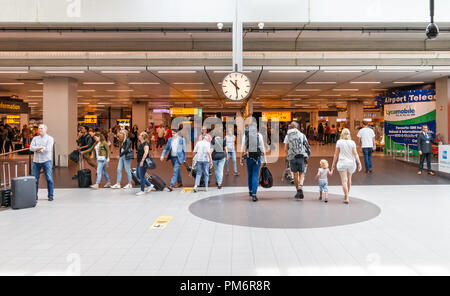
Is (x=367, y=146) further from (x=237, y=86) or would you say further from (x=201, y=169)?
(x=201, y=169)

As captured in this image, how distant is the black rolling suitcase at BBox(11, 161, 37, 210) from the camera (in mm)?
7512

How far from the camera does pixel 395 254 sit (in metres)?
4.49

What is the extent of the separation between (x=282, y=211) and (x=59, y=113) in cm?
1232

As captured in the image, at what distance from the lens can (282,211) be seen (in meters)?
7.03

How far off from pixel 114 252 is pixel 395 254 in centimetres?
366

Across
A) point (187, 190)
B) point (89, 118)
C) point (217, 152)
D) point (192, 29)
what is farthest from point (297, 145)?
point (89, 118)

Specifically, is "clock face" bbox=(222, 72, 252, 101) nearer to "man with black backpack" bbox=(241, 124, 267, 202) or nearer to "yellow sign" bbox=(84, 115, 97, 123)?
"man with black backpack" bbox=(241, 124, 267, 202)

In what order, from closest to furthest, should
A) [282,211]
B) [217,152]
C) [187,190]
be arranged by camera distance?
[282,211] → [187,190] → [217,152]

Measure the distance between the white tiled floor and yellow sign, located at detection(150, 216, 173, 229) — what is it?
117mm

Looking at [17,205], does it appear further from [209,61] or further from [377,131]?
[377,131]

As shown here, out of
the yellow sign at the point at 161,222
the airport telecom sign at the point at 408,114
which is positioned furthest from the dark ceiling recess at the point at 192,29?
the yellow sign at the point at 161,222

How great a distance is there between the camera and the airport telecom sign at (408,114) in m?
17.0

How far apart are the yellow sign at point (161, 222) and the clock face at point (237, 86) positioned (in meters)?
3.93
